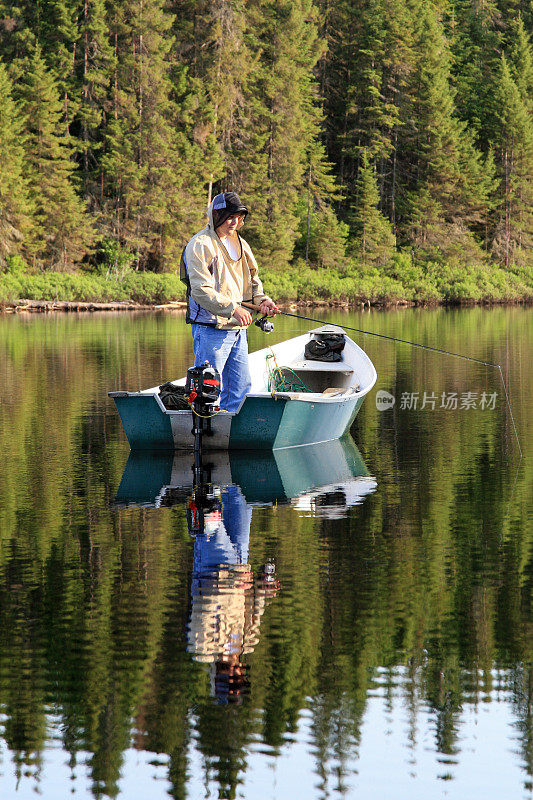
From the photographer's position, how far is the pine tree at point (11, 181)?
49.9 meters

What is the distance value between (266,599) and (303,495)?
10.6 ft

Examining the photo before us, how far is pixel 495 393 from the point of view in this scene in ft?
53.8

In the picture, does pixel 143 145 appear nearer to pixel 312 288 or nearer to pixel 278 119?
pixel 278 119

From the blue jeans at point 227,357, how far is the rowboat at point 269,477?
643 millimetres

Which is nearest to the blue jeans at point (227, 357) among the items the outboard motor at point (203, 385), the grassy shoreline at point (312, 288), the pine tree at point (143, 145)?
the outboard motor at point (203, 385)

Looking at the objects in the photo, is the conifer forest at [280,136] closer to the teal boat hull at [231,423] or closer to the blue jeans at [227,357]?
the teal boat hull at [231,423]

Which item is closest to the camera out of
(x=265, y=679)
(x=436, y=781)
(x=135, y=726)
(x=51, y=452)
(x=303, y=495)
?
(x=436, y=781)

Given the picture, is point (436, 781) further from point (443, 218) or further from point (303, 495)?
point (443, 218)

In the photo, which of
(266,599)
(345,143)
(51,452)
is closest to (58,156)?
(345,143)

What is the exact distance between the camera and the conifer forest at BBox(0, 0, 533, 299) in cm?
5388

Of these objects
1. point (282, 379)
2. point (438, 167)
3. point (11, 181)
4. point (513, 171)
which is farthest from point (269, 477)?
point (513, 171)

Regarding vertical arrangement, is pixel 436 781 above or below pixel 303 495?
above

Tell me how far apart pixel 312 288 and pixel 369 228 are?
32.2 ft

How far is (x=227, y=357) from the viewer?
433 inches
